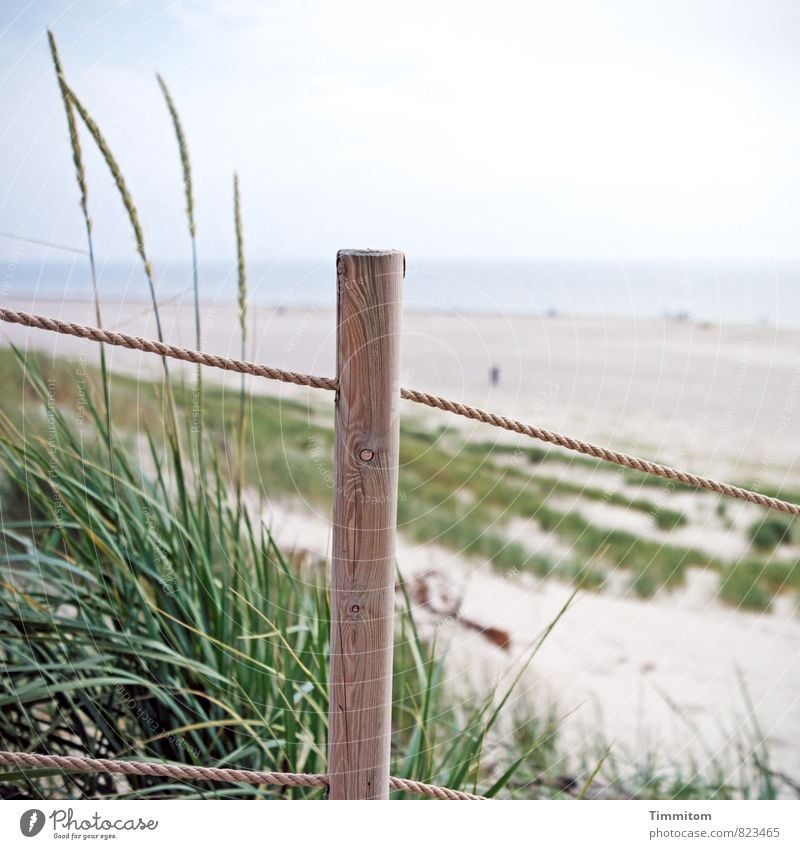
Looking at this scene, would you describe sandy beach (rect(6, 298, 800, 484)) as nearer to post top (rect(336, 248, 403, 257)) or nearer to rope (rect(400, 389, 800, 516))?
rope (rect(400, 389, 800, 516))

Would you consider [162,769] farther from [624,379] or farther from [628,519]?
[624,379]

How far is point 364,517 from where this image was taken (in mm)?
826

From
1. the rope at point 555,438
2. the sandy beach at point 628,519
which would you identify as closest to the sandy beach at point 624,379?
the sandy beach at point 628,519

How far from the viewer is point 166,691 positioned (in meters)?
1.16

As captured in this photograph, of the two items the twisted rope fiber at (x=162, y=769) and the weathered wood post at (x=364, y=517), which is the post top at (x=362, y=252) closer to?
the weathered wood post at (x=364, y=517)

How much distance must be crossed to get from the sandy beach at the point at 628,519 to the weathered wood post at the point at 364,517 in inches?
15.7

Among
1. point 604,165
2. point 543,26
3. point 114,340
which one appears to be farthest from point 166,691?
point 604,165

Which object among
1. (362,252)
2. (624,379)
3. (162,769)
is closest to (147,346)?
A: (362,252)

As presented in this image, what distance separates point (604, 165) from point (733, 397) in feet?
14.6

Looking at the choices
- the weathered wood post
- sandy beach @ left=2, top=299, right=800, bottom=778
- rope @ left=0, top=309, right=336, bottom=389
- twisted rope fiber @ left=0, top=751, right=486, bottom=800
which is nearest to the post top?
the weathered wood post

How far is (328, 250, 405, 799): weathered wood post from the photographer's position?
0.80 metres

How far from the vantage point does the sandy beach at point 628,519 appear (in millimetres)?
2664

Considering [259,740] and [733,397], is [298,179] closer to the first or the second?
[259,740]

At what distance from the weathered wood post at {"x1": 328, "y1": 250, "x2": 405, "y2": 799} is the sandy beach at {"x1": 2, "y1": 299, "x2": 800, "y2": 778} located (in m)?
0.40
